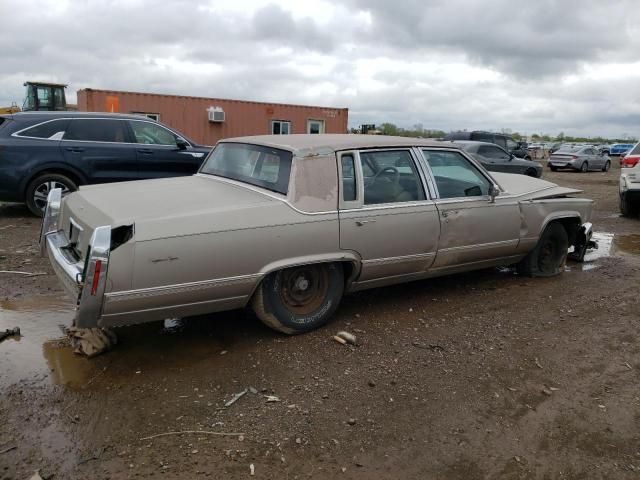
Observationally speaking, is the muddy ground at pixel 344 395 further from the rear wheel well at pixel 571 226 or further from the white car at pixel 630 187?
the white car at pixel 630 187

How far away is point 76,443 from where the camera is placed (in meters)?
2.77

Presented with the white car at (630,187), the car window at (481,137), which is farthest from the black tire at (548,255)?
the car window at (481,137)

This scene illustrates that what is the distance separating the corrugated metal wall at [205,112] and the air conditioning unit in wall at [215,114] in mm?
171

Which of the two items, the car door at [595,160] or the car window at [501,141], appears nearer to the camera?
the car window at [501,141]

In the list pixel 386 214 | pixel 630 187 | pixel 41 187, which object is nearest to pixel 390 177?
pixel 386 214

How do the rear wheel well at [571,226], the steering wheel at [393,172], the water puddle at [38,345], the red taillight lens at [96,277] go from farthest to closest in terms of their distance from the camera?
the rear wheel well at [571,226] < the steering wheel at [393,172] < the water puddle at [38,345] < the red taillight lens at [96,277]

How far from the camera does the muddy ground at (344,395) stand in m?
2.72

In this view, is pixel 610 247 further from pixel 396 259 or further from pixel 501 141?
pixel 501 141

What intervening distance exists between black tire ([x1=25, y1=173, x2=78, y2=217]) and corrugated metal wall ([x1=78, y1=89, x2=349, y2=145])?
10101 mm

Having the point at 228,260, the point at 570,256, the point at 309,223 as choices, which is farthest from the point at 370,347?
the point at 570,256

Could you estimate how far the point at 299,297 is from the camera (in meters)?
4.12

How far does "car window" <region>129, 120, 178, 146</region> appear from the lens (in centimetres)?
874

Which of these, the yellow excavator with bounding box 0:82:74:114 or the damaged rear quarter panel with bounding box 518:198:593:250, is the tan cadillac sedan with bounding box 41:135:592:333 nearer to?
the damaged rear quarter panel with bounding box 518:198:593:250

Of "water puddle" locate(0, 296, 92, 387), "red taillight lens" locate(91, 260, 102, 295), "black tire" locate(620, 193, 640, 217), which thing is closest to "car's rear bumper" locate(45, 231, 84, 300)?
"red taillight lens" locate(91, 260, 102, 295)
